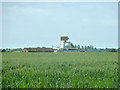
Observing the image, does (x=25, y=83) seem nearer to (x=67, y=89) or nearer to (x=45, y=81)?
(x=45, y=81)

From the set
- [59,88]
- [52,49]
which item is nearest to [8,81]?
[59,88]

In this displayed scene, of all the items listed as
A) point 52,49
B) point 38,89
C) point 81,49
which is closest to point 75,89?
point 38,89

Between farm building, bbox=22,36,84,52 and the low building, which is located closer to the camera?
farm building, bbox=22,36,84,52

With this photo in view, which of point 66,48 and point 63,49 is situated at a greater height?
point 66,48

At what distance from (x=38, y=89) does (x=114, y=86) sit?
352cm

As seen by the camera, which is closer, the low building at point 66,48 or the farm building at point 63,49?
the farm building at point 63,49

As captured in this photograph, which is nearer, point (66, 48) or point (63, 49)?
point (66, 48)

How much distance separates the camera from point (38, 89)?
1056cm

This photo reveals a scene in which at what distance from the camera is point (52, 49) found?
45.6 m

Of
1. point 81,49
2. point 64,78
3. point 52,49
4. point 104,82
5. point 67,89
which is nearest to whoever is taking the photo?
point 67,89

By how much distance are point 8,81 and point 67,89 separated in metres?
3.16

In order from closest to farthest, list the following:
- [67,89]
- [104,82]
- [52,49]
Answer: [67,89]
[104,82]
[52,49]

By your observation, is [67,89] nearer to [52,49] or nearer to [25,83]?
[25,83]

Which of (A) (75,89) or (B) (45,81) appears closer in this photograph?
(A) (75,89)
